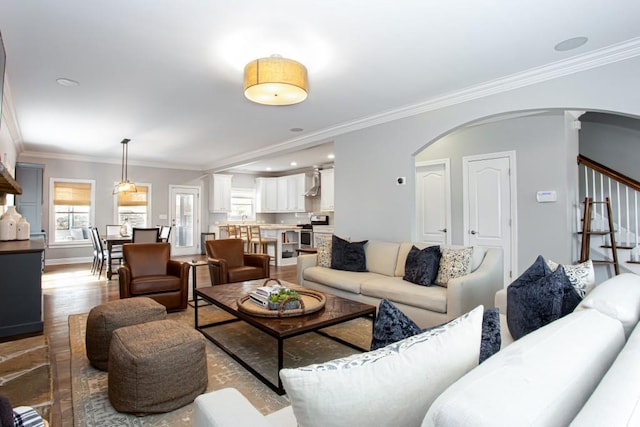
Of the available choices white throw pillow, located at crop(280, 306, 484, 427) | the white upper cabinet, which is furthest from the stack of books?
the white upper cabinet

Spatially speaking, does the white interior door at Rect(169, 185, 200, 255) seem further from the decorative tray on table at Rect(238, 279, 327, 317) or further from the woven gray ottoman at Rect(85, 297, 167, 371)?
the decorative tray on table at Rect(238, 279, 327, 317)

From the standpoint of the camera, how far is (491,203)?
5.12 metres

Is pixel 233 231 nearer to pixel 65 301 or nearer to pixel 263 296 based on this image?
pixel 65 301

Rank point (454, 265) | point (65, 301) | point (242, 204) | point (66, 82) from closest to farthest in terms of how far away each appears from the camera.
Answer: point (454, 265), point (66, 82), point (65, 301), point (242, 204)

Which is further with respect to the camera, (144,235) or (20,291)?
(144,235)

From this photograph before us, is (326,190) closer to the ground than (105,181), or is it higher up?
closer to the ground

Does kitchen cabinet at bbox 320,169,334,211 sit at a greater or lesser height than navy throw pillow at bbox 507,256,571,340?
greater

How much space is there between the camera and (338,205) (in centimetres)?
546

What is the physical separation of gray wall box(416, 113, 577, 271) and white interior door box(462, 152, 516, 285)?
0.35ft

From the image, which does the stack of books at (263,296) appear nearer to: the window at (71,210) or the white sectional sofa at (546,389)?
the white sectional sofa at (546,389)

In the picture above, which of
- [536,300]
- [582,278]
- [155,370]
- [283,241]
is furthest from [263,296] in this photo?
[283,241]

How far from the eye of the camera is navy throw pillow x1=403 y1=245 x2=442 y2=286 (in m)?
3.40

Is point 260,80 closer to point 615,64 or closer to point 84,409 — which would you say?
point 84,409

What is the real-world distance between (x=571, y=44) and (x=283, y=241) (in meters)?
6.47
